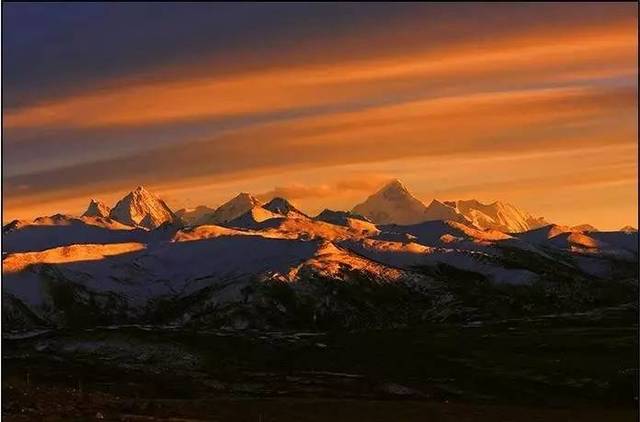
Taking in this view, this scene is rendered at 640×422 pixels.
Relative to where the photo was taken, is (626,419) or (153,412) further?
(626,419)

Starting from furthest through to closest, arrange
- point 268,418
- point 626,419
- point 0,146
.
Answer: point 626,419 < point 268,418 < point 0,146

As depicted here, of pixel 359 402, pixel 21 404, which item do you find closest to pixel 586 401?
pixel 359 402

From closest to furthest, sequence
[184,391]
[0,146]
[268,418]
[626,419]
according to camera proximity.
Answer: [0,146]
[268,418]
[626,419]
[184,391]

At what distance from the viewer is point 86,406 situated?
9838cm

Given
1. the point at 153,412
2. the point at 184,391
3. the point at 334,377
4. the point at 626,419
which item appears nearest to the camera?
the point at 153,412

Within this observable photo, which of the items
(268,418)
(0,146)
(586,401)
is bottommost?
(586,401)

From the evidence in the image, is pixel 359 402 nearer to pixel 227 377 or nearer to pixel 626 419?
pixel 626 419

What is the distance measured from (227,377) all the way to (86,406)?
324ft

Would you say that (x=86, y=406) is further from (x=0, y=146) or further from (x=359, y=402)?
(x=0, y=146)

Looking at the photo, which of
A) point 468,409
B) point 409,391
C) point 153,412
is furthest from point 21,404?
point 409,391

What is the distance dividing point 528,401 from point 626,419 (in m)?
51.6

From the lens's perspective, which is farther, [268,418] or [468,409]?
[468,409]

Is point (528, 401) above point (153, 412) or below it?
below

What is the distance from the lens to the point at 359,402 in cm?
12419
